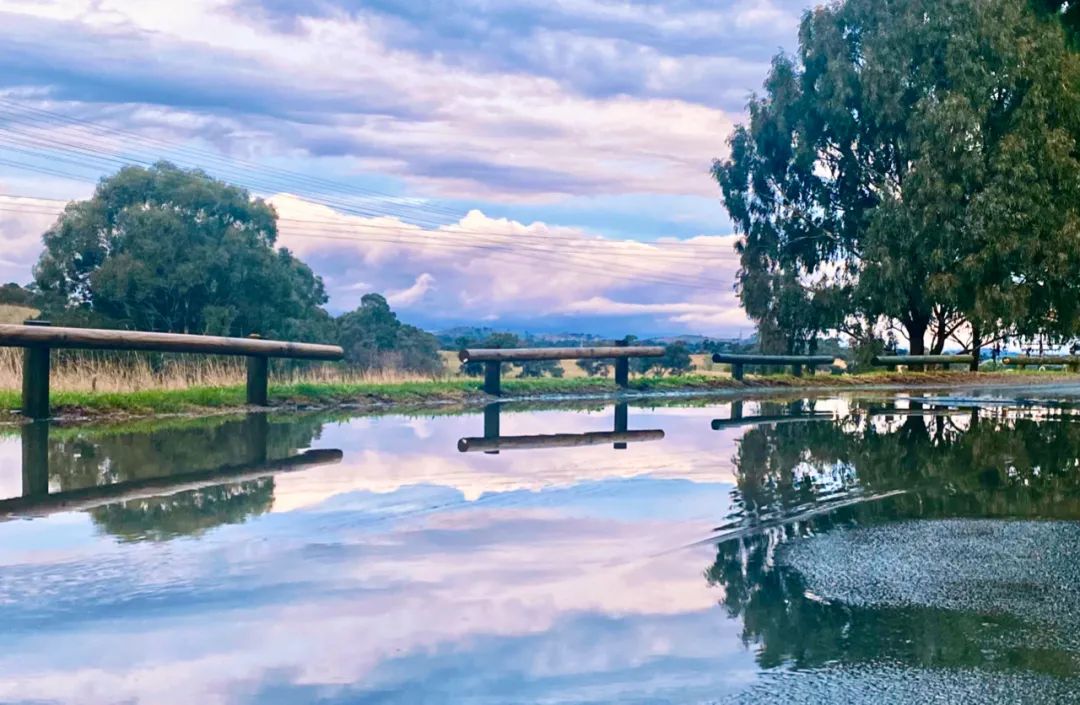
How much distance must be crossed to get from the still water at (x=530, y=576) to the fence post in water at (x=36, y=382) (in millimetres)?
3109

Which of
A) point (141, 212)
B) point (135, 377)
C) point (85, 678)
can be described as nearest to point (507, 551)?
point (85, 678)

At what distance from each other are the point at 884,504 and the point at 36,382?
36.8ft

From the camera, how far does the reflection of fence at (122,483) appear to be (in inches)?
357

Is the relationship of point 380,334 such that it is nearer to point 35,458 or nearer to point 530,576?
point 35,458

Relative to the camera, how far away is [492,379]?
24.7m

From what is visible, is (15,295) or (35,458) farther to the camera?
(15,295)

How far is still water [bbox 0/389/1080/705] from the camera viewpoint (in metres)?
4.86

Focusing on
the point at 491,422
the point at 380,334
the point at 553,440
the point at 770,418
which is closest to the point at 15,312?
the point at 380,334

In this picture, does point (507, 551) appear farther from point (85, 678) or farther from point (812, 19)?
point (812, 19)

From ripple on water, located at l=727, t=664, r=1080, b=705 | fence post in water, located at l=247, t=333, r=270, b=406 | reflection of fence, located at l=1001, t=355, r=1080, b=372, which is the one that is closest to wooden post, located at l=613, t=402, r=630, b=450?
fence post in water, located at l=247, t=333, r=270, b=406

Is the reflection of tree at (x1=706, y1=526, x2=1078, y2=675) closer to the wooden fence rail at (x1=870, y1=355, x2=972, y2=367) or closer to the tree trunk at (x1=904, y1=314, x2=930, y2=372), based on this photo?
the wooden fence rail at (x1=870, y1=355, x2=972, y2=367)

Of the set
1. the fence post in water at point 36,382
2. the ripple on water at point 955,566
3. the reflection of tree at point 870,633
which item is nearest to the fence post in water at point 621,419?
the ripple on water at point 955,566

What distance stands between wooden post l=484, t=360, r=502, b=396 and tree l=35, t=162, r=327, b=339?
1499 inches

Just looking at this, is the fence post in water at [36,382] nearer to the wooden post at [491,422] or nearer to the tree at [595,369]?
the wooden post at [491,422]
